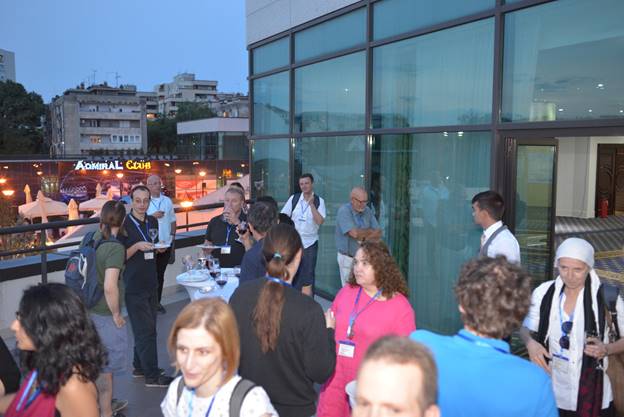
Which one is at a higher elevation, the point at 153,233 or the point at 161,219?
the point at 153,233

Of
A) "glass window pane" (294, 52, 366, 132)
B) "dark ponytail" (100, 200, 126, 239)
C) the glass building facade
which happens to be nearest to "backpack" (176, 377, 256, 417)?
"dark ponytail" (100, 200, 126, 239)

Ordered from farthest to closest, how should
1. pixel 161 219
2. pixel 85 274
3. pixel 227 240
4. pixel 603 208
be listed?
pixel 603 208
pixel 161 219
pixel 227 240
pixel 85 274

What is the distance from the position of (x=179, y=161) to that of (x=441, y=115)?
4415cm

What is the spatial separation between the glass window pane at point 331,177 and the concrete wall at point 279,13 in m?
1.82

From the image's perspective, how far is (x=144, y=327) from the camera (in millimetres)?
4664

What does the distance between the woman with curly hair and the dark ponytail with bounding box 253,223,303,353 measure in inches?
27.7

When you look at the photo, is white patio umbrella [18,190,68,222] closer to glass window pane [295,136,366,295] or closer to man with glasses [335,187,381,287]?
glass window pane [295,136,366,295]

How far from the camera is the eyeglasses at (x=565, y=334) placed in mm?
2838

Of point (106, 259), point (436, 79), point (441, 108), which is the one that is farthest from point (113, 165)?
point (106, 259)

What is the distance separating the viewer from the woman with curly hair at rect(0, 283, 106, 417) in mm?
2035

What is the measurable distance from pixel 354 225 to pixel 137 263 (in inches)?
97.9

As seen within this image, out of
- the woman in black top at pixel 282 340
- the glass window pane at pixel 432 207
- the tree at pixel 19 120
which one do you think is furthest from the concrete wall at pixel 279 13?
the tree at pixel 19 120

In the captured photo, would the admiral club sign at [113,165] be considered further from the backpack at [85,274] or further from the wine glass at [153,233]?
the backpack at [85,274]

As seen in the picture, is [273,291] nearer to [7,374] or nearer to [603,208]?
[7,374]
